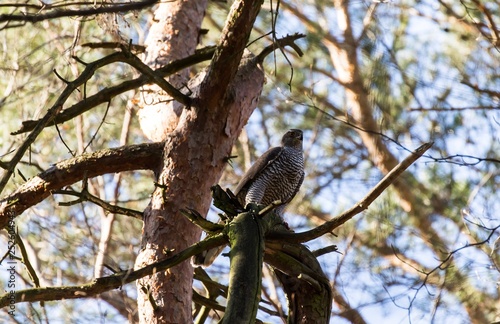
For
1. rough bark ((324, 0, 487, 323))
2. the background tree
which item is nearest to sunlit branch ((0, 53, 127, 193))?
the background tree

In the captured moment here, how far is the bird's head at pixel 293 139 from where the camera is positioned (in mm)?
6250

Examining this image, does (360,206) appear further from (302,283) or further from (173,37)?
(173,37)

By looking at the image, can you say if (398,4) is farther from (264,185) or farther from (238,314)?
(238,314)

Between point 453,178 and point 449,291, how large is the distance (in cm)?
225

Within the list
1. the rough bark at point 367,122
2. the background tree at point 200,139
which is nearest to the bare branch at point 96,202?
the background tree at point 200,139

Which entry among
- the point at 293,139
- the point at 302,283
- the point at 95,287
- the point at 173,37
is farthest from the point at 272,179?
the point at 95,287

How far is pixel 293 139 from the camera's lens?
6.29 m

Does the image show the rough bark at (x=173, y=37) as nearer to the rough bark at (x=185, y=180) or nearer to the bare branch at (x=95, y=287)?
the rough bark at (x=185, y=180)

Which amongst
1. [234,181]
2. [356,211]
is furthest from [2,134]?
[356,211]

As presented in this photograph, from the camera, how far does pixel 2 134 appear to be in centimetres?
800

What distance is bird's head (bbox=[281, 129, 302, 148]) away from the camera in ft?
20.5

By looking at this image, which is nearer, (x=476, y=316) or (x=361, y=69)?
(x=476, y=316)

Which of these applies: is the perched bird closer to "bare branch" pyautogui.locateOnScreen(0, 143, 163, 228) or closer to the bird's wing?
the bird's wing

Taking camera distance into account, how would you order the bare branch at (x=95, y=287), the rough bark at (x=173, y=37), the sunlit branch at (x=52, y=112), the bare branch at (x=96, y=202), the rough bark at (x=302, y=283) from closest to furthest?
the bare branch at (x=95, y=287) < the sunlit branch at (x=52, y=112) < the rough bark at (x=302, y=283) < the bare branch at (x=96, y=202) < the rough bark at (x=173, y=37)
